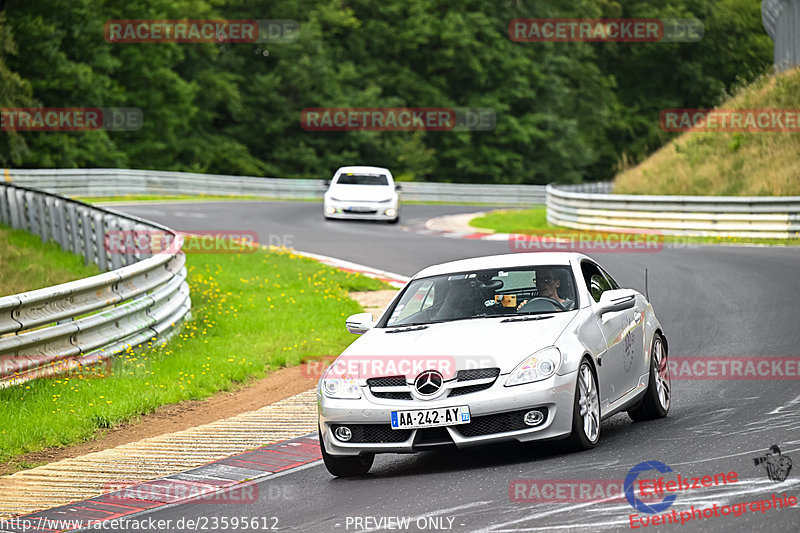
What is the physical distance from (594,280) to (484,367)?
2210 millimetres

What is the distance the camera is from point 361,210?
3259 centimetres

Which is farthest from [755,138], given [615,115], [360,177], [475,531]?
[615,115]

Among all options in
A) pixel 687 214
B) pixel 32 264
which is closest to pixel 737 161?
pixel 687 214

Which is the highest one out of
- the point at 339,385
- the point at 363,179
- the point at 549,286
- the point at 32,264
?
the point at 549,286

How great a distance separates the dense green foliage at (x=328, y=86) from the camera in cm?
5562

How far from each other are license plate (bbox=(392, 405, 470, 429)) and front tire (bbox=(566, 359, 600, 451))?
77 cm

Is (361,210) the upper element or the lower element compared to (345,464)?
lower

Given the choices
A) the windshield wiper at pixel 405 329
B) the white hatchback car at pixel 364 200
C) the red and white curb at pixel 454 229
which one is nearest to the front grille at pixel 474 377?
the windshield wiper at pixel 405 329

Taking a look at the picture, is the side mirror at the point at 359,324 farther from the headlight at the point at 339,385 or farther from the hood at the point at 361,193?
the hood at the point at 361,193

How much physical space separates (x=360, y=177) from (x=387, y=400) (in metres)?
26.1

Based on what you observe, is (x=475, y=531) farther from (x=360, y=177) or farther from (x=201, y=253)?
(x=360, y=177)

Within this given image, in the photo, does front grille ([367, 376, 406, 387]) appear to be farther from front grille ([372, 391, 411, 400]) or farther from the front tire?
the front tire

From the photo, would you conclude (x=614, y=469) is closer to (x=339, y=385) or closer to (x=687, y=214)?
(x=339, y=385)

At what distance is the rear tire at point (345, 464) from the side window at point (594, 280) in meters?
2.28
